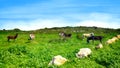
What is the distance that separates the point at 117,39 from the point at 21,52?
18.0 metres

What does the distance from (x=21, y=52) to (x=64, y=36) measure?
22.2 meters

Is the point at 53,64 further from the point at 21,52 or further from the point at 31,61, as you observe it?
the point at 21,52

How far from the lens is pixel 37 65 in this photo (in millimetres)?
30797

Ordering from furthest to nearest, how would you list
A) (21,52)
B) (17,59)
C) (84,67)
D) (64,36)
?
(64,36)
(21,52)
(17,59)
(84,67)

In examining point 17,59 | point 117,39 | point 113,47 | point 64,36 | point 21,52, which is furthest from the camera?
point 64,36

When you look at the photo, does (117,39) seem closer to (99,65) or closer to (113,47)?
(113,47)

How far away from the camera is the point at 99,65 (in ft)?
106

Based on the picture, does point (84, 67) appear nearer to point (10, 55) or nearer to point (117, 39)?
point (10, 55)

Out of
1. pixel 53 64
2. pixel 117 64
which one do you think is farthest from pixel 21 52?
pixel 117 64

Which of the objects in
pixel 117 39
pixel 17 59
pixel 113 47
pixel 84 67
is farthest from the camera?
pixel 117 39

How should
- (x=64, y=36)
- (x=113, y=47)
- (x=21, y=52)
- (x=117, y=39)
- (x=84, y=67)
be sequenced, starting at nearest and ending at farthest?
(x=84, y=67) < (x=21, y=52) < (x=113, y=47) < (x=117, y=39) < (x=64, y=36)

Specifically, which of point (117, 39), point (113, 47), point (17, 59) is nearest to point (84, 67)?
point (17, 59)

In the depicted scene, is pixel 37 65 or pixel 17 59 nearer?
pixel 37 65

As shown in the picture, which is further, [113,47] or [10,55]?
[113,47]
